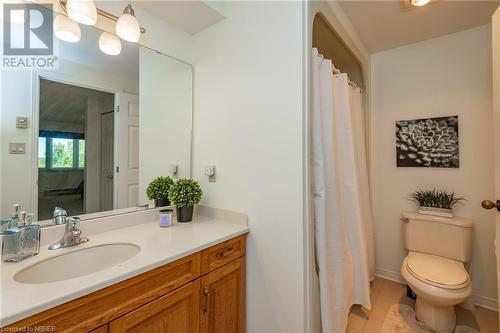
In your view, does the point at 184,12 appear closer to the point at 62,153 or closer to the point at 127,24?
the point at 127,24

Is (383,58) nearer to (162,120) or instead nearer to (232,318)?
(162,120)

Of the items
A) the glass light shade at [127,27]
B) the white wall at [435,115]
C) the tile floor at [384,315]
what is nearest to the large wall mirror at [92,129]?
the glass light shade at [127,27]

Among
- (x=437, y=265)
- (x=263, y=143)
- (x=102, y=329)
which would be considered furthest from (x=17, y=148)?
(x=437, y=265)

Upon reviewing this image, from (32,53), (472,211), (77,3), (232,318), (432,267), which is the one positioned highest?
(77,3)

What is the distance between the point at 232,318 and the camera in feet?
4.20

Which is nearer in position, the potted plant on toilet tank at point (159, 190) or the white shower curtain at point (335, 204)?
the white shower curtain at point (335, 204)

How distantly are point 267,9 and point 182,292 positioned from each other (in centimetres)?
158

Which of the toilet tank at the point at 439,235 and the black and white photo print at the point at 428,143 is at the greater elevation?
the black and white photo print at the point at 428,143

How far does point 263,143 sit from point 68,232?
3.52ft

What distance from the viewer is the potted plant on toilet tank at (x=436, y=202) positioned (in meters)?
1.92

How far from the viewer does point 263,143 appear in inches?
52.4

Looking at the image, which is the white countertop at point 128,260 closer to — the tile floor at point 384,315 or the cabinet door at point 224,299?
the cabinet door at point 224,299

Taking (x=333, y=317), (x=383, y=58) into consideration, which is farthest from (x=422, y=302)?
(x=383, y=58)

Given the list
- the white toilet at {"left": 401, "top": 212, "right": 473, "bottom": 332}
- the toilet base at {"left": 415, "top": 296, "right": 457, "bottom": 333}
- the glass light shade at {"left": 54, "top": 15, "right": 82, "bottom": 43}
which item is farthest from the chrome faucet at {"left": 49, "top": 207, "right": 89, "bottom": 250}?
the toilet base at {"left": 415, "top": 296, "right": 457, "bottom": 333}
